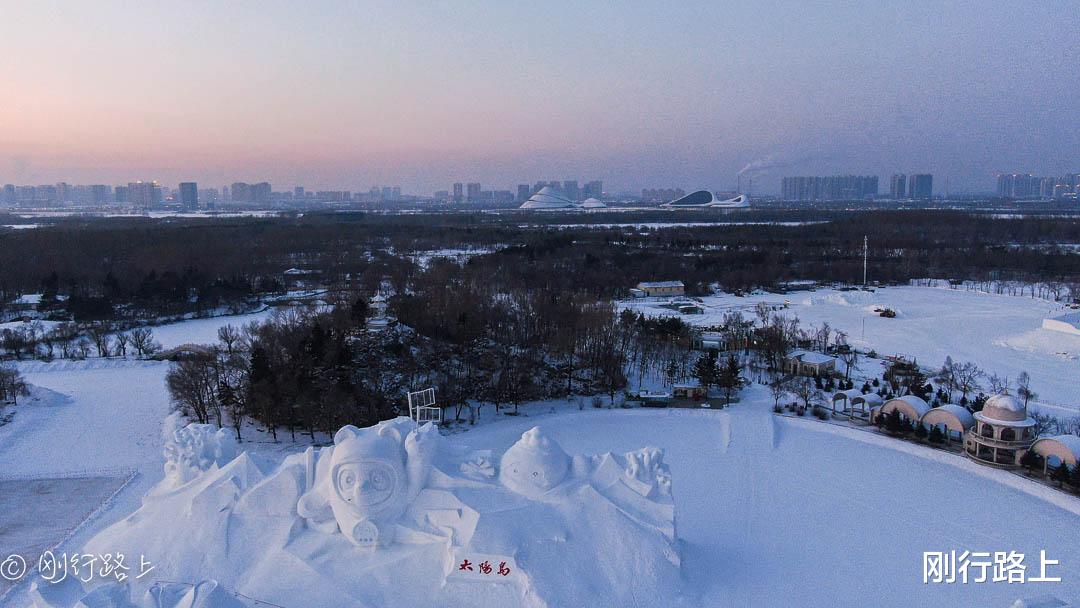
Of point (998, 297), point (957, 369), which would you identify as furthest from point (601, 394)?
point (998, 297)

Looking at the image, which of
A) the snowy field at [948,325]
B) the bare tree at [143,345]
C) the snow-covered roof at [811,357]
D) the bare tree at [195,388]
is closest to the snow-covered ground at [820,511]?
the snow-covered roof at [811,357]

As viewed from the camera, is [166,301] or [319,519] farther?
[166,301]

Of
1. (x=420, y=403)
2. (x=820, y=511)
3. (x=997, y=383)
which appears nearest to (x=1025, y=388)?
(x=997, y=383)

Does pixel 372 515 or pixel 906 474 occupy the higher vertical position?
pixel 372 515

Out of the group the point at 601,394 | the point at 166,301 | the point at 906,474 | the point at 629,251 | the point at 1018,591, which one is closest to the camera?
the point at 1018,591

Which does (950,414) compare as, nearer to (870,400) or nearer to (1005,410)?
(1005,410)

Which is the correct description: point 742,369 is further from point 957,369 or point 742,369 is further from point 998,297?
point 998,297
